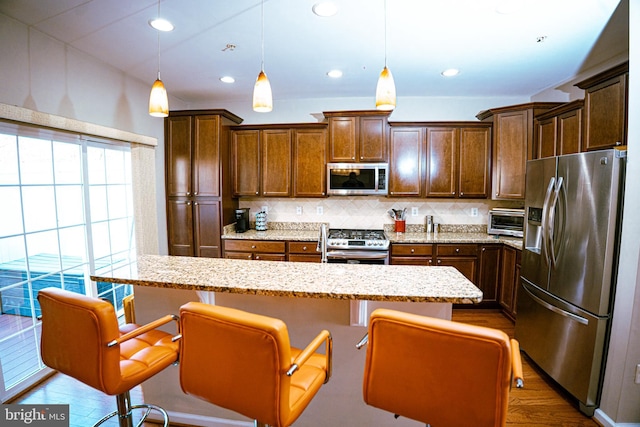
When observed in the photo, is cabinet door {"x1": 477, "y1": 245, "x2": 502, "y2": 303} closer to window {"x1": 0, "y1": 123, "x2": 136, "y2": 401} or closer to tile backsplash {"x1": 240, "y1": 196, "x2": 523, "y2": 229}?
tile backsplash {"x1": 240, "y1": 196, "x2": 523, "y2": 229}

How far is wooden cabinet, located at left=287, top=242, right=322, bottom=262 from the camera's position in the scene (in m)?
3.62

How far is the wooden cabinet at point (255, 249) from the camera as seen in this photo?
3.65 meters

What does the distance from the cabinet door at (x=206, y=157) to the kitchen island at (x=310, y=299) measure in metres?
1.98

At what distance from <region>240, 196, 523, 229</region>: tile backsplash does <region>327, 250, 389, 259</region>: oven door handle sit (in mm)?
741

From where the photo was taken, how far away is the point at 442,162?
12.3ft

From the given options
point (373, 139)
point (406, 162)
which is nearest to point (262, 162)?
point (373, 139)

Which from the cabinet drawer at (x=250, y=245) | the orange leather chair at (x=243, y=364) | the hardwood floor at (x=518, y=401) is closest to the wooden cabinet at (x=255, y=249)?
the cabinet drawer at (x=250, y=245)

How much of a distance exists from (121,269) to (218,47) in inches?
78.1

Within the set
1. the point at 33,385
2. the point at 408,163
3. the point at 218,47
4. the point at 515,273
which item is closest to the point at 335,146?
the point at 408,163

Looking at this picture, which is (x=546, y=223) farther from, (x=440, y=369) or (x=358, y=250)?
(x=440, y=369)

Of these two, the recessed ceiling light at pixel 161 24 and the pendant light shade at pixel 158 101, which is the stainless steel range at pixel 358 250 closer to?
the pendant light shade at pixel 158 101

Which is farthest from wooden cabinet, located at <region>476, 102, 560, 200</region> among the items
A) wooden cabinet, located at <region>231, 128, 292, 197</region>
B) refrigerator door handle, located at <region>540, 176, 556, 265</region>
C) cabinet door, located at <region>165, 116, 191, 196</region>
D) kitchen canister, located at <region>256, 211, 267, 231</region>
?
cabinet door, located at <region>165, 116, 191, 196</region>

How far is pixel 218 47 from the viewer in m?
2.59

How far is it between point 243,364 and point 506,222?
3659 millimetres
